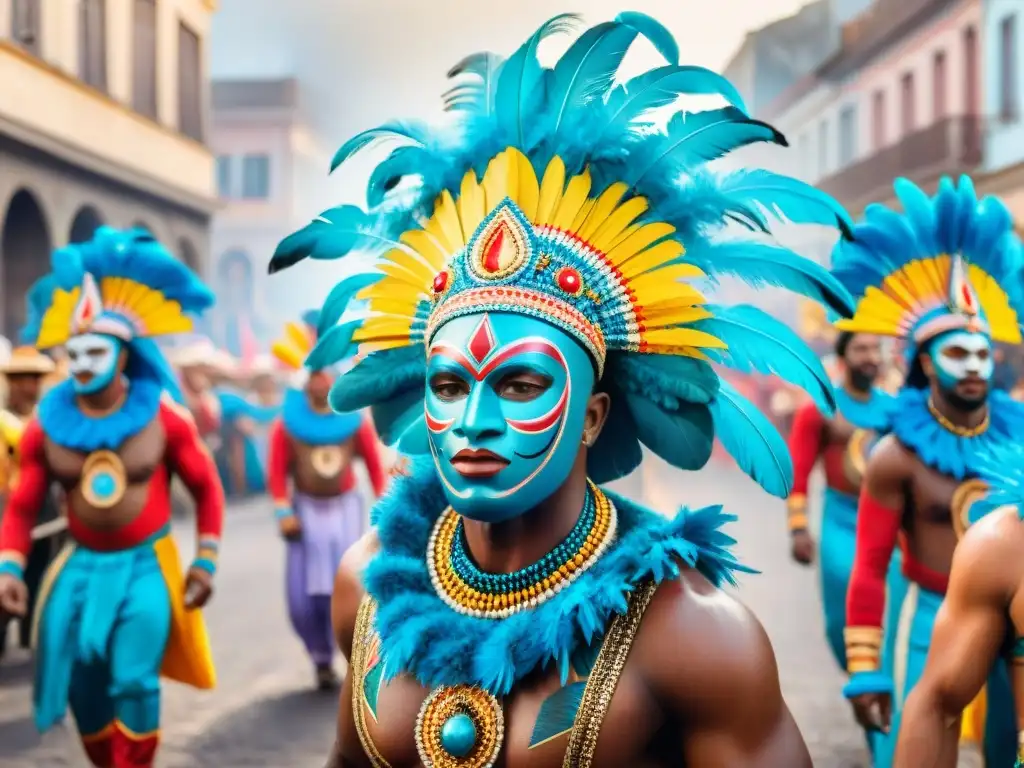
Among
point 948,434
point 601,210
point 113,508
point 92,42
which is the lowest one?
point 113,508

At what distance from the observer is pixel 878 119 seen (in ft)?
87.1

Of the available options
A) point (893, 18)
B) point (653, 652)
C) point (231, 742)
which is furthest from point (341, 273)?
point (893, 18)

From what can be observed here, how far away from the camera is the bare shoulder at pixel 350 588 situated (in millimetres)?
2670

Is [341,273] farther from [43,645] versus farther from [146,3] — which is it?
[146,3]

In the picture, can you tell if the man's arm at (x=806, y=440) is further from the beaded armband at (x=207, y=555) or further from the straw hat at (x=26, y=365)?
the straw hat at (x=26, y=365)

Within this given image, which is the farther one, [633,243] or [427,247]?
[427,247]

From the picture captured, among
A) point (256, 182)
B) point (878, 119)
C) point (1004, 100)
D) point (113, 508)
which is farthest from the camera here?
point (256, 182)

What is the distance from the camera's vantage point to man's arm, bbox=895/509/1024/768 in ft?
8.96

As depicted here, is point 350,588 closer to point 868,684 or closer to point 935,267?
point 868,684

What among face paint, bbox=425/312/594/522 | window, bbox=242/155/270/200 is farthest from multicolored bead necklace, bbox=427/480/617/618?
window, bbox=242/155/270/200

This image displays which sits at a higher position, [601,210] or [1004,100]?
[1004,100]

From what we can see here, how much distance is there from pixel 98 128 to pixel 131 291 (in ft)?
49.0

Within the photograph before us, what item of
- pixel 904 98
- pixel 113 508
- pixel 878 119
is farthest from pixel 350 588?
pixel 878 119

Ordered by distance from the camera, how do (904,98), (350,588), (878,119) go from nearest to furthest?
(350,588) → (904,98) → (878,119)
